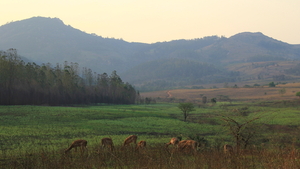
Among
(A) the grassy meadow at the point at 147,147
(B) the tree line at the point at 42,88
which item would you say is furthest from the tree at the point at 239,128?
(B) the tree line at the point at 42,88

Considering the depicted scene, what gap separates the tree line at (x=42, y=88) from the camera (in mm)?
70188

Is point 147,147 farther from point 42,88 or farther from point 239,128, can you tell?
point 42,88

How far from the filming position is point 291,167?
10.1 meters

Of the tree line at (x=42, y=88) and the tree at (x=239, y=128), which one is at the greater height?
the tree line at (x=42, y=88)

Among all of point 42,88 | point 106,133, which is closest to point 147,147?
point 106,133

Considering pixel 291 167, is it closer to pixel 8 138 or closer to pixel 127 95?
pixel 8 138

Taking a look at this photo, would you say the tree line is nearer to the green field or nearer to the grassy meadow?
the green field

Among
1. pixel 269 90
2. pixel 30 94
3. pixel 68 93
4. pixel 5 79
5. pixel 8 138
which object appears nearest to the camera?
pixel 8 138

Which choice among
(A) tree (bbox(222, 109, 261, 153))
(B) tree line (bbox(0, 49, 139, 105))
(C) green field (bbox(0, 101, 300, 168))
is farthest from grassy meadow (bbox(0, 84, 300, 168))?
(B) tree line (bbox(0, 49, 139, 105))

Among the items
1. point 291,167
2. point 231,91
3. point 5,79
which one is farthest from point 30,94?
point 231,91

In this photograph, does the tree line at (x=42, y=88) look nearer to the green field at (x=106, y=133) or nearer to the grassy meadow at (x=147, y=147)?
the green field at (x=106, y=133)

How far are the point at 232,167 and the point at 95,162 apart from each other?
5758mm

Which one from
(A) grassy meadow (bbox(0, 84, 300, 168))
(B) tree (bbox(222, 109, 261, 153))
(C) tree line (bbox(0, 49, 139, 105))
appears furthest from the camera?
(C) tree line (bbox(0, 49, 139, 105))

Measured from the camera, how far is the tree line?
70188 millimetres
